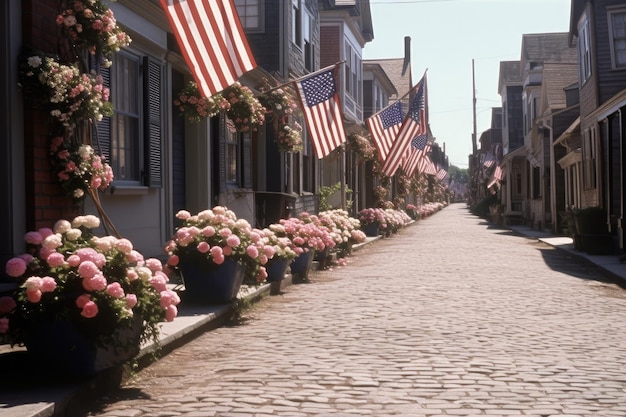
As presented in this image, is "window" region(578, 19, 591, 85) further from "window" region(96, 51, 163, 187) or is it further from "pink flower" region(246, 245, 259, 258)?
"pink flower" region(246, 245, 259, 258)

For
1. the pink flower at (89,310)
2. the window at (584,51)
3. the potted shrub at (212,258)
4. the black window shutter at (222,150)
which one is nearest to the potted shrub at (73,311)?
the pink flower at (89,310)

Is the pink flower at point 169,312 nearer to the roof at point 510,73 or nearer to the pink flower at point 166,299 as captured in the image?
the pink flower at point 166,299

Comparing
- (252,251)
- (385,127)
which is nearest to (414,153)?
(385,127)

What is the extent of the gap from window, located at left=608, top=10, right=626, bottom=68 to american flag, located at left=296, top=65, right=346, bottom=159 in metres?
12.0

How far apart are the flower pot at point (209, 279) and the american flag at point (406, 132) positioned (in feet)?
44.5

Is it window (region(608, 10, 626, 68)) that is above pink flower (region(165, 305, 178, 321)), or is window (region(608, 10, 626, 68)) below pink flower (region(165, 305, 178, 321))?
above

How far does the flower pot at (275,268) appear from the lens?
13.4m

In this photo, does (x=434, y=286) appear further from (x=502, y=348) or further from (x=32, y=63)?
(x=32, y=63)

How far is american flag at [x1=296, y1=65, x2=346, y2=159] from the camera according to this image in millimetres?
16672

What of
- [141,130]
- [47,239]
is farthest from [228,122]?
[47,239]

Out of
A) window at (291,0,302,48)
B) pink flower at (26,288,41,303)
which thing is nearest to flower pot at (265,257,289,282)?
pink flower at (26,288,41,303)

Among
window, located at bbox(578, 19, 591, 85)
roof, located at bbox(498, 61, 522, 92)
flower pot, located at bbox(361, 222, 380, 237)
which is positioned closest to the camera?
window, located at bbox(578, 19, 591, 85)

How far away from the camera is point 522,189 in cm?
5384

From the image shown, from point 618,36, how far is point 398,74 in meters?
35.9
